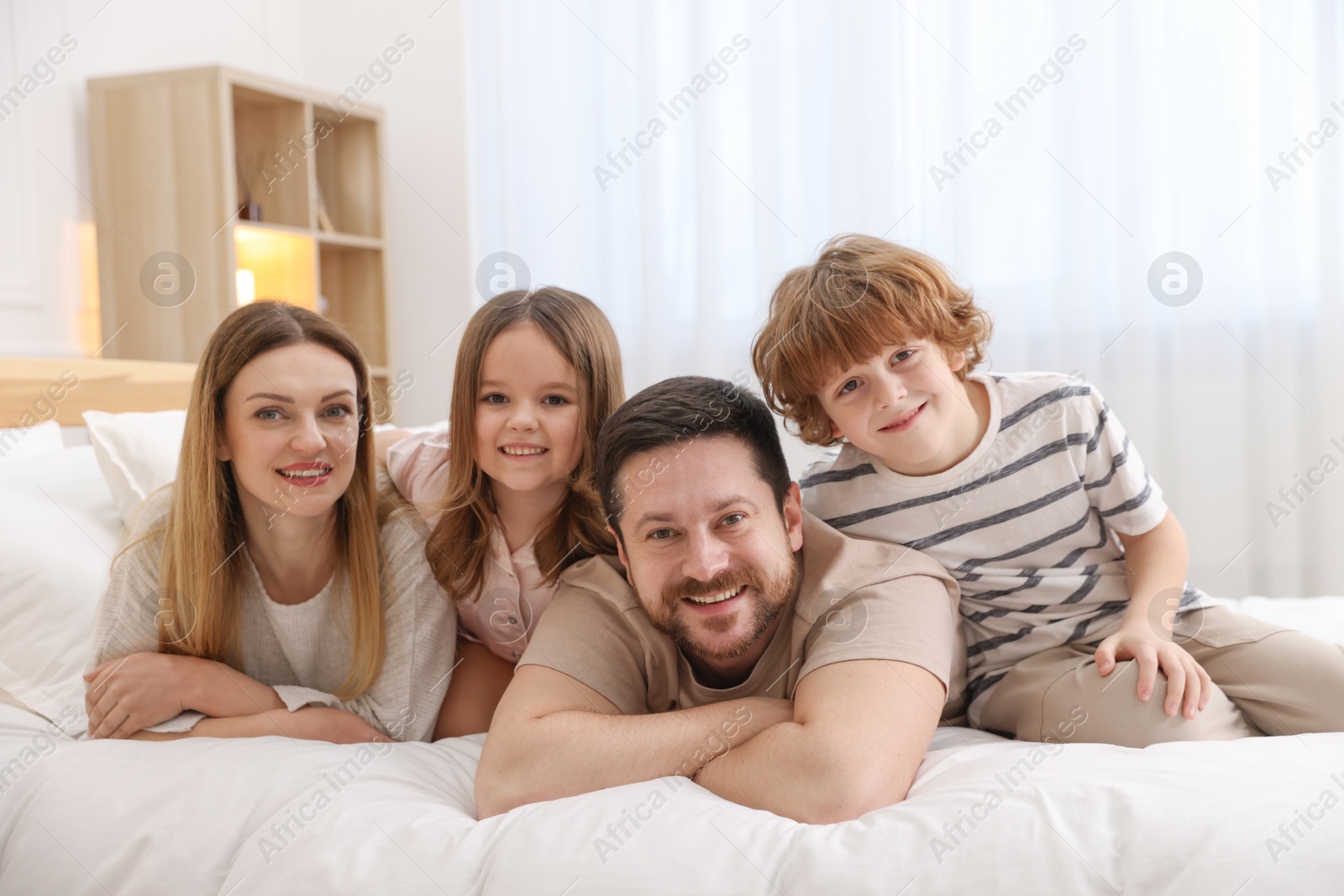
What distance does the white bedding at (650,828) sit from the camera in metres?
0.85

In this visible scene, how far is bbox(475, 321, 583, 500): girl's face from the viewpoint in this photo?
4.60ft

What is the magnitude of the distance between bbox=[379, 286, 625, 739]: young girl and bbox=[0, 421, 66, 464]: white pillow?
796 millimetres

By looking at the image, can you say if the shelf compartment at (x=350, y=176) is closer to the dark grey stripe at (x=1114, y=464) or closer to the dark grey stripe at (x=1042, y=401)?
the dark grey stripe at (x=1042, y=401)

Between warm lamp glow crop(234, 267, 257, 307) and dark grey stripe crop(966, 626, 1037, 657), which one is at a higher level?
warm lamp glow crop(234, 267, 257, 307)

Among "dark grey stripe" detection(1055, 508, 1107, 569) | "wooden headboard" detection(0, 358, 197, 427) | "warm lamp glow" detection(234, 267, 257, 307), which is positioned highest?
"warm lamp glow" detection(234, 267, 257, 307)

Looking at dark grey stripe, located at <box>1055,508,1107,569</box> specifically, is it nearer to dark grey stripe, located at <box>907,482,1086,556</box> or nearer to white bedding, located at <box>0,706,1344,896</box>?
dark grey stripe, located at <box>907,482,1086,556</box>

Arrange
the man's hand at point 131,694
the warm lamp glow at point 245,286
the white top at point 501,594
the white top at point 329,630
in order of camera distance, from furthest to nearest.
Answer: the warm lamp glow at point 245,286, the white top at point 501,594, the white top at point 329,630, the man's hand at point 131,694

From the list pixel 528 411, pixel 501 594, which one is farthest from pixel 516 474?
pixel 501 594

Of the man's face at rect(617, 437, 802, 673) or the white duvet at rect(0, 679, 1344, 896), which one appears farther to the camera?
the man's face at rect(617, 437, 802, 673)

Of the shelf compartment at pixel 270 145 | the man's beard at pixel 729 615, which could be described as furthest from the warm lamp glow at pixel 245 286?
the man's beard at pixel 729 615

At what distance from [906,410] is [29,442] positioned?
61.3 inches

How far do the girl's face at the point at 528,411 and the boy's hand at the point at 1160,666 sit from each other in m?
0.75

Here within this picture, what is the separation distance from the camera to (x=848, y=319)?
1.34 meters

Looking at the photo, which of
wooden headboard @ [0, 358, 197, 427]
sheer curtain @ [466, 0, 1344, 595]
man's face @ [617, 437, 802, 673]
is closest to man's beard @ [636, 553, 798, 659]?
man's face @ [617, 437, 802, 673]
